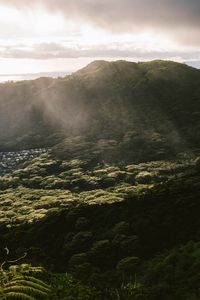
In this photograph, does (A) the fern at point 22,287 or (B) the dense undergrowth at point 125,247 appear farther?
(B) the dense undergrowth at point 125,247

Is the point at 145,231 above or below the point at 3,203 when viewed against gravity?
above

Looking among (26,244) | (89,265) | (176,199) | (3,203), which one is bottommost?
(3,203)

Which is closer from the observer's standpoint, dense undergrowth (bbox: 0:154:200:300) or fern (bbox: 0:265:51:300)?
fern (bbox: 0:265:51:300)

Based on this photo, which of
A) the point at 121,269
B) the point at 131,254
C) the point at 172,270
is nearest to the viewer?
the point at 172,270

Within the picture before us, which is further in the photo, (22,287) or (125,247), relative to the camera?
(125,247)

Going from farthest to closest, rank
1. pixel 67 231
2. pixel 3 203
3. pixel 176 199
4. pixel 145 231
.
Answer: pixel 3 203
pixel 67 231
pixel 176 199
pixel 145 231

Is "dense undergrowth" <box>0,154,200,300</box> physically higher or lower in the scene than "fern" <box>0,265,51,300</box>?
lower

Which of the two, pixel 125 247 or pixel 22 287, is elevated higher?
pixel 22 287

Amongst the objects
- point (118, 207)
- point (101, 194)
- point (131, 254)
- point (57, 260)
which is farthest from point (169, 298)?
point (101, 194)

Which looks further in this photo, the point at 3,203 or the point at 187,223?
the point at 3,203

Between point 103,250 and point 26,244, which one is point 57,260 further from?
point 26,244

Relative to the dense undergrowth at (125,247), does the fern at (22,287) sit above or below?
above
